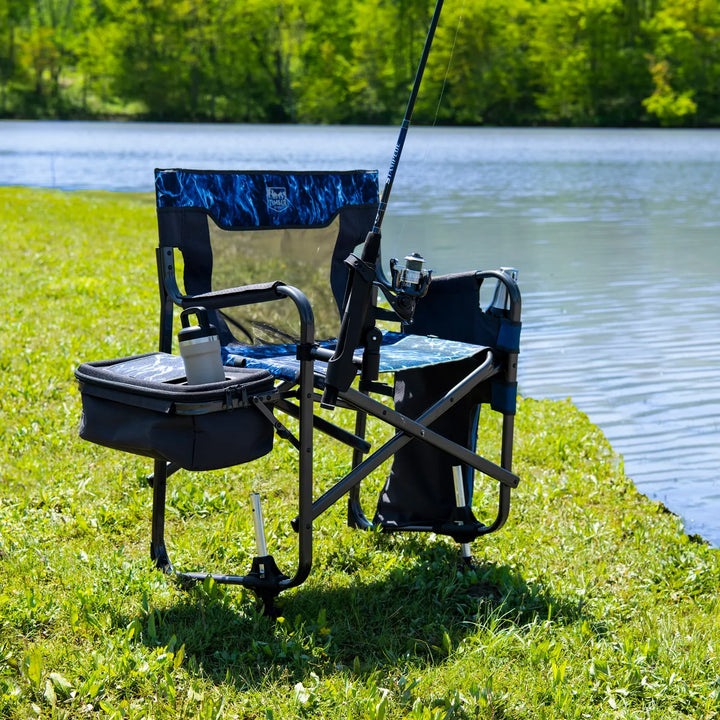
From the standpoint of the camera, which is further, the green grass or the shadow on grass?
the shadow on grass

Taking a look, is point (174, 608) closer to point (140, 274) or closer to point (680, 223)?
point (140, 274)

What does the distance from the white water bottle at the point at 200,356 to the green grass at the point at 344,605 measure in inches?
26.3

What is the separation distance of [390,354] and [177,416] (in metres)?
0.85

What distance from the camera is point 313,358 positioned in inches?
106

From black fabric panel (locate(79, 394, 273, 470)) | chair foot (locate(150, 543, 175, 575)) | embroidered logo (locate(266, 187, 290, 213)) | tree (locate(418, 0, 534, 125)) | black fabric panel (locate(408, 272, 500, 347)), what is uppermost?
tree (locate(418, 0, 534, 125))

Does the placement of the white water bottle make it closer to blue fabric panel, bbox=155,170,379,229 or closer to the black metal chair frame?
the black metal chair frame

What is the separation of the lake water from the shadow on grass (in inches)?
41.5

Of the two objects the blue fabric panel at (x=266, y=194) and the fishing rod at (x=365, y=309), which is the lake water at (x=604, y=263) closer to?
the fishing rod at (x=365, y=309)

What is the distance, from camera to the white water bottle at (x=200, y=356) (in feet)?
8.64

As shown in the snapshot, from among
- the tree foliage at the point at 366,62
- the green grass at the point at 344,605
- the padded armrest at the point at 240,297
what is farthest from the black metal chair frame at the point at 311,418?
the tree foliage at the point at 366,62

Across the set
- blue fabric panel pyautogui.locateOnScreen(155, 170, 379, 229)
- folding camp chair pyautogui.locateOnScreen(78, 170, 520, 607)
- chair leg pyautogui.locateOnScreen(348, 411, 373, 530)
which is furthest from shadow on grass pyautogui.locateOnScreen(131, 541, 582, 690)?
blue fabric panel pyautogui.locateOnScreen(155, 170, 379, 229)

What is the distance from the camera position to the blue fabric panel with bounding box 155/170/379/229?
129 inches

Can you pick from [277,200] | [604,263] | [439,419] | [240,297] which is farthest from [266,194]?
[604,263]

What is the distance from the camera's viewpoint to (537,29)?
7775 centimetres
